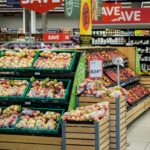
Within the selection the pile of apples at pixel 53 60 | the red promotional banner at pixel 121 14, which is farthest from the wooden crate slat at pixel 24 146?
the red promotional banner at pixel 121 14

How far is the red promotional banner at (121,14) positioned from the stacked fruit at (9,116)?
298 inches

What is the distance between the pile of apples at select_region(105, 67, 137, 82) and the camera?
9.82 meters

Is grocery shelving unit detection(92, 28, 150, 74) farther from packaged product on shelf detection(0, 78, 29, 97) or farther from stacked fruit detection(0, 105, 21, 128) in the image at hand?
stacked fruit detection(0, 105, 21, 128)

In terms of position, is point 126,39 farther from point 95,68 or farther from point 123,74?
point 95,68

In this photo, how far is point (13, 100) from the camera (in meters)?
6.82

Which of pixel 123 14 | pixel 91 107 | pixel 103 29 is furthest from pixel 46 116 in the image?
pixel 103 29

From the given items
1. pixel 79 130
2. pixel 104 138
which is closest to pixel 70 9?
pixel 104 138

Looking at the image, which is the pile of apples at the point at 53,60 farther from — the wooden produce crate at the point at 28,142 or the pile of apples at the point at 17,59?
Result: the wooden produce crate at the point at 28,142

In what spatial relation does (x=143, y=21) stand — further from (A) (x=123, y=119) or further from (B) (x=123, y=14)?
(A) (x=123, y=119)

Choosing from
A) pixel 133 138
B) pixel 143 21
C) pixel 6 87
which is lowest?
pixel 133 138

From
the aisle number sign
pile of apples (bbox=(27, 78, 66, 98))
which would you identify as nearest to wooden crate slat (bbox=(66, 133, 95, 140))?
pile of apples (bbox=(27, 78, 66, 98))

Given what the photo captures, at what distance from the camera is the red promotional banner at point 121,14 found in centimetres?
1377

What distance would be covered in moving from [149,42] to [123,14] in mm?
3090

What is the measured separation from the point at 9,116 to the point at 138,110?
14.1 feet
